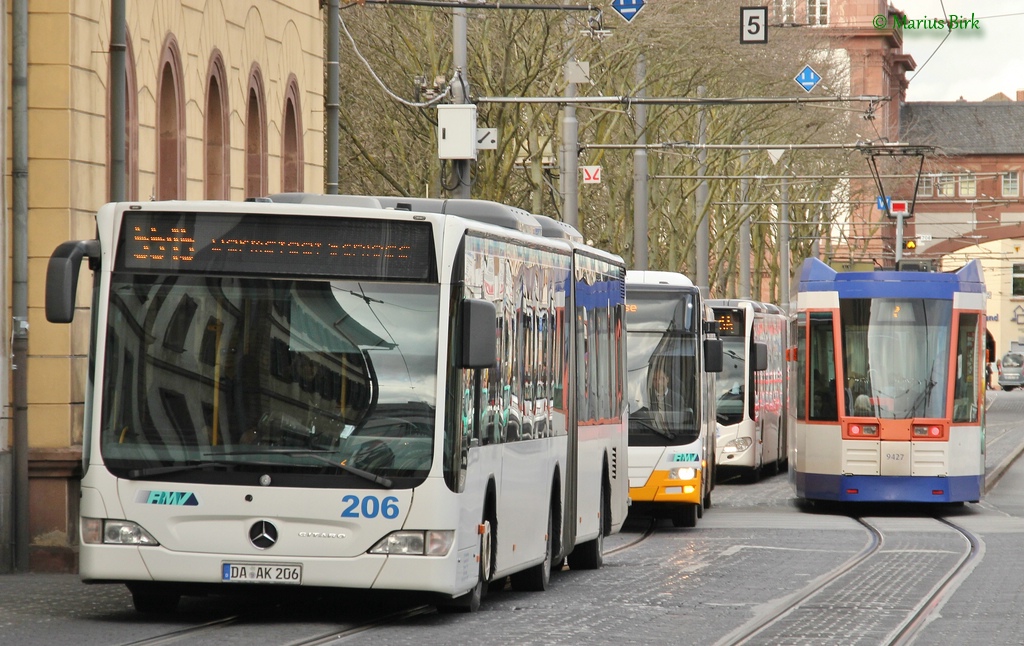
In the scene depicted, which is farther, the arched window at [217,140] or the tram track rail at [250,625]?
the arched window at [217,140]

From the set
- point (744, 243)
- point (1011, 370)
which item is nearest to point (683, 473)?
point (744, 243)

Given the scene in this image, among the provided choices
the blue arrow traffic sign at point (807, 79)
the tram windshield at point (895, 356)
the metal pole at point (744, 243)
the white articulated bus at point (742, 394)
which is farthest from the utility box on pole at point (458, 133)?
the metal pole at point (744, 243)

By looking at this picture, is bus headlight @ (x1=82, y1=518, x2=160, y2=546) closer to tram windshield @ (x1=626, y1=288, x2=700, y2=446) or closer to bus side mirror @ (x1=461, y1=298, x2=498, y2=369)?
bus side mirror @ (x1=461, y1=298, x2=498, y2=369)

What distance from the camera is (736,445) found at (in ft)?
116

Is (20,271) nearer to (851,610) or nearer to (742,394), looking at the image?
(851,610)

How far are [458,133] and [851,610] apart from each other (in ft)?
39.4

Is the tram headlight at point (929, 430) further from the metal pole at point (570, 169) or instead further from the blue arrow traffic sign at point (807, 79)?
the blue arrow traffic sign at point (807, 79)

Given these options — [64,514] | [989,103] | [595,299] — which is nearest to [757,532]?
[595,299]

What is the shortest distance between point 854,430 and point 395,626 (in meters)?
14.1

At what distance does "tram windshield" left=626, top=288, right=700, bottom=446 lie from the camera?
23.8 metres

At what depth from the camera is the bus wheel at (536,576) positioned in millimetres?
15547

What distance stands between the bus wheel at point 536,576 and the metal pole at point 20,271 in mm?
3934

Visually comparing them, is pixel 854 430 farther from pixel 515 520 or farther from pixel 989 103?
pixel 989 103

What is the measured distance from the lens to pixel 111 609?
13.5 metres
